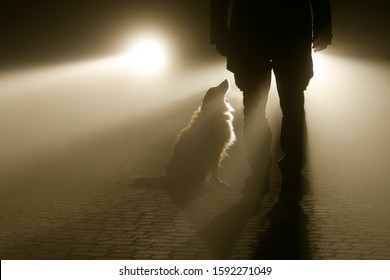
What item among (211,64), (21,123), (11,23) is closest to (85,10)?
(11,23)

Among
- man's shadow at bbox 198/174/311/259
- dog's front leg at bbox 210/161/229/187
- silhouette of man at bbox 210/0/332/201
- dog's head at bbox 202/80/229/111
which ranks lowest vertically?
dog's front leg at bbox 210/161/229/187

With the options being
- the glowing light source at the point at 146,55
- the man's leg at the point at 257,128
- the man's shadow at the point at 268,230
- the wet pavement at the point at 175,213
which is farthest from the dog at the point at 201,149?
the glowing light source at the point at 146,55

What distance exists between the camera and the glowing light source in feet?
59.6

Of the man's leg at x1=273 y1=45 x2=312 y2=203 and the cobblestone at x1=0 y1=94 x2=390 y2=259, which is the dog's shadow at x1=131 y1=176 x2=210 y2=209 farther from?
the man's leg at x1=273 y1=45 x2=312 y2=203

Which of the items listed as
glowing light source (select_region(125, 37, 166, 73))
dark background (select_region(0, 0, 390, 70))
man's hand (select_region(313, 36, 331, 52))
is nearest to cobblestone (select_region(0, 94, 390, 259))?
man's hand (select_region(313, 36, 331, 52))

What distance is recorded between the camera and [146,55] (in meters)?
19.9

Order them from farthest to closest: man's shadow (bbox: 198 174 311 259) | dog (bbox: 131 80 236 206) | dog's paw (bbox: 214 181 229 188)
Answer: dog's paw (bbox: 214 181 229 188)
dog (bbox: 131 80 236 206)
man's shadow (bbox: 198 174 311 259)

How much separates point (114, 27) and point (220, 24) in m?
16.1

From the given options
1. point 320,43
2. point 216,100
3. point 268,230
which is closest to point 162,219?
point 268,230

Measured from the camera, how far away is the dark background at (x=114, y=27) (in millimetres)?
19453

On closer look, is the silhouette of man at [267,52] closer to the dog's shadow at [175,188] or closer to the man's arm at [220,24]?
the man's arm at [220,24]

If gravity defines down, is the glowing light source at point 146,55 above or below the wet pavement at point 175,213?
below

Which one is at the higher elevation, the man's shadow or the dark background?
the man's shadow

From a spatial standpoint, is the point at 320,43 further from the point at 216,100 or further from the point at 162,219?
the point at 162,219
